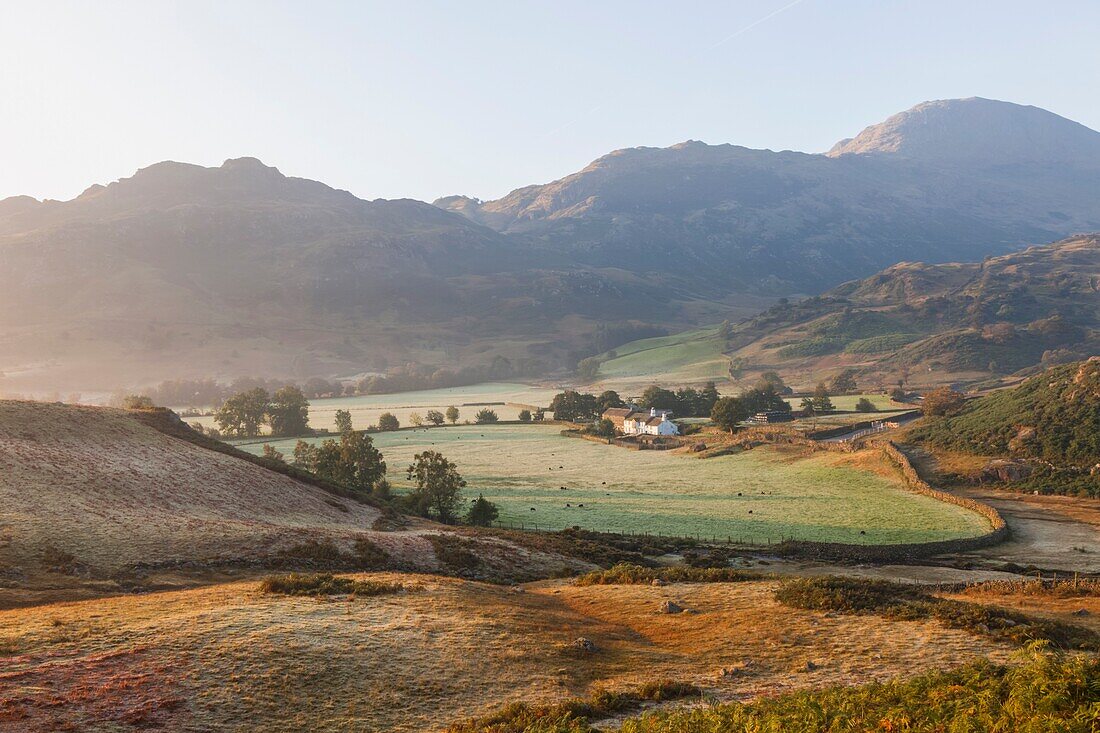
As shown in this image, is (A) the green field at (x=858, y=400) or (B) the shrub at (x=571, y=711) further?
(A) the green field at (x=858, y=400)

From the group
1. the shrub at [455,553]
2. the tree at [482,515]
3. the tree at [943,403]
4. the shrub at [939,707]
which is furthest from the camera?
the tree at [943,403]

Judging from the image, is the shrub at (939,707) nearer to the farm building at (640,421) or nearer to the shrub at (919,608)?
the shrub at (919,608)

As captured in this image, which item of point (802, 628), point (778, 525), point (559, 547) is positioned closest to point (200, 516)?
point (559, 547)

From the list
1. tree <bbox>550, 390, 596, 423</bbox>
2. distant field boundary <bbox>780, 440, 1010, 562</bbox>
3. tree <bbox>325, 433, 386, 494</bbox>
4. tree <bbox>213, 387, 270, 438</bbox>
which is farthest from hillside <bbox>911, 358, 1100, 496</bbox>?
tree <bbox>213, 387, 270, 438</bbox>

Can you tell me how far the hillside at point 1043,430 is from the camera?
8406 cm

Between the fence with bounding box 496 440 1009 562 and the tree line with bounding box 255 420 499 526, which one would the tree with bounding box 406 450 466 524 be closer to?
the tree line with bounding box 255 420 499 526

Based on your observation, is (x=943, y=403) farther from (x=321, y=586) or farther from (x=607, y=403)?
(x=321, y=586)

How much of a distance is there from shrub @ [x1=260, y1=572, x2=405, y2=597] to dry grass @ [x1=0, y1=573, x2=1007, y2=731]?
3.87 ft

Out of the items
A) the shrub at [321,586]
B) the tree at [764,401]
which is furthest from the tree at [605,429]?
the shrub at [321,586]

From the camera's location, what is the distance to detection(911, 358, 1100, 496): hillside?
84.1m

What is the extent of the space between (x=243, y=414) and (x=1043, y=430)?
13951cm

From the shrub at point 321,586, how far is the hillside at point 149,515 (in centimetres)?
770

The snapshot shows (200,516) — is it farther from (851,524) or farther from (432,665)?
(851,524)

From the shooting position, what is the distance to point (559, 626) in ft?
106
